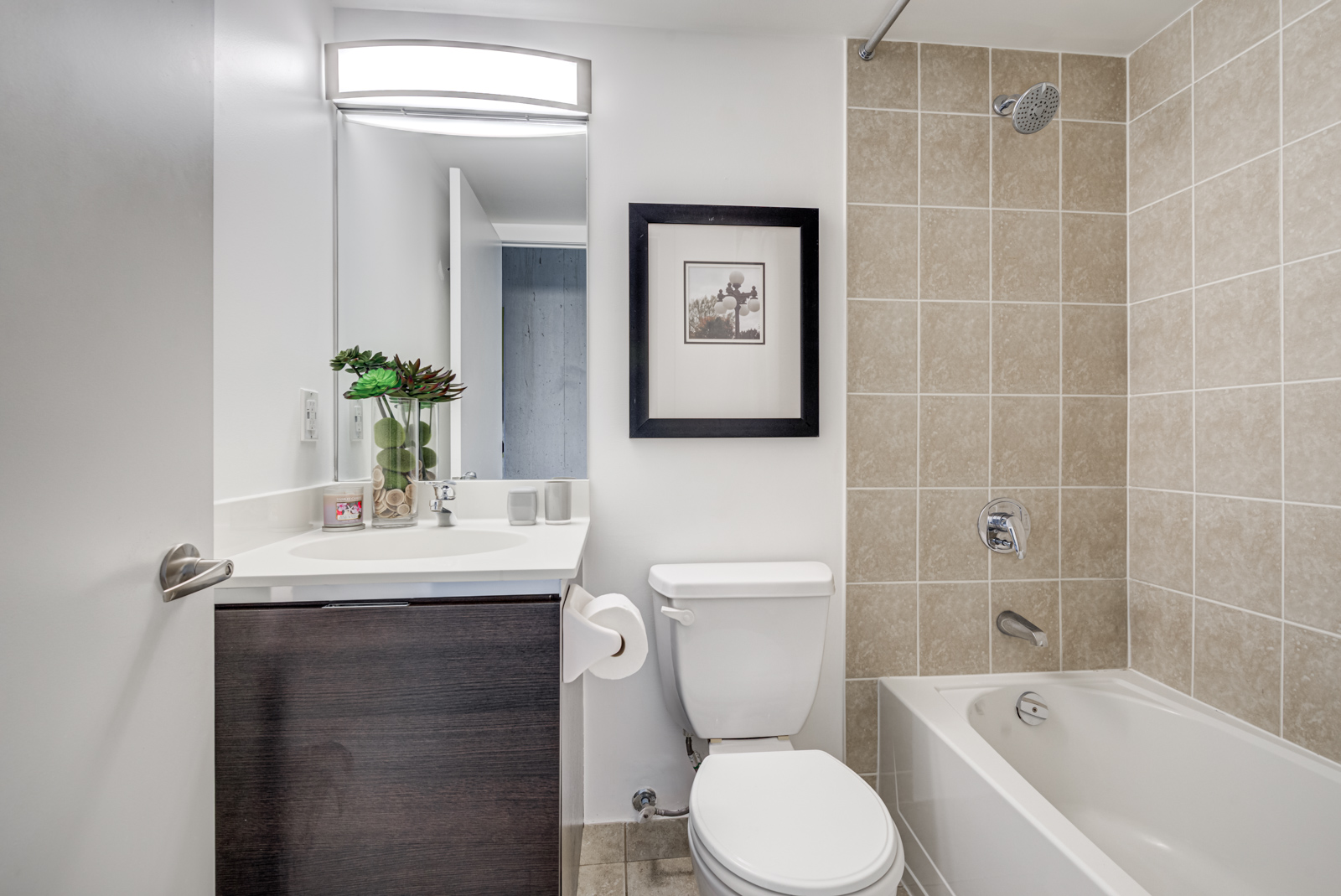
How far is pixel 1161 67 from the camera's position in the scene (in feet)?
5.06

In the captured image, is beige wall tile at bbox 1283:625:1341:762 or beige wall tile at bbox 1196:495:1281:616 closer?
beige wall tile at bbox 1283:625:1341:762

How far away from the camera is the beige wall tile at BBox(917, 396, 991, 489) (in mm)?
1598

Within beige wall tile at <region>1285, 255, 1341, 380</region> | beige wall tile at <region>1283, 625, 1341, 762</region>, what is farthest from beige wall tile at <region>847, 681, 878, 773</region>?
beige wall tile at <region>1285, 255, 1341, 380</region>

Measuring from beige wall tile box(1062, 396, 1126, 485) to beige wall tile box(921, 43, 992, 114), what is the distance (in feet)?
2.80

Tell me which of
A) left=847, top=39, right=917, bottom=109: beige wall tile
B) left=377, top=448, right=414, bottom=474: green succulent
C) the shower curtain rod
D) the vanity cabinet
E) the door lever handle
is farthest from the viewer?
left=847, top=39, right=917, bottom=109: beige wall tile

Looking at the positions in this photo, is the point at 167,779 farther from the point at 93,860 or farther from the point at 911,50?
the point at 911,50

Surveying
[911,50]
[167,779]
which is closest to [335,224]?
[167,779]

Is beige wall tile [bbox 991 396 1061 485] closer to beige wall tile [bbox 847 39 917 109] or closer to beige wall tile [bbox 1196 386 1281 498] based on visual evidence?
beige wall tile [bbox 1196 386 1281 498]

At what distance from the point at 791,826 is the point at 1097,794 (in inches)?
39.2

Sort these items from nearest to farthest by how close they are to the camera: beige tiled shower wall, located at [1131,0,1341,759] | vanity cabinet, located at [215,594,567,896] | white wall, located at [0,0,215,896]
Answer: white wall, located at [0,0,215,896]
vanity cabinet, located at [215,594,567,896]
beige tiled shower wall, located at [1131,0,1341,759]

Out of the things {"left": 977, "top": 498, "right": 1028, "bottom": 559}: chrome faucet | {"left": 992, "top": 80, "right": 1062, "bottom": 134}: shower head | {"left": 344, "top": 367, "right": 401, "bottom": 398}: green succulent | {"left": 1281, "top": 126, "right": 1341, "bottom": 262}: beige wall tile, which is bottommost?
{"left": 977, "top": 498, "right": 1028, "bottom": 559}: chrome faucet

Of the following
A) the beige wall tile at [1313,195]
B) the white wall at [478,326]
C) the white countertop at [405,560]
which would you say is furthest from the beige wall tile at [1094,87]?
the white countertop at [405,560]

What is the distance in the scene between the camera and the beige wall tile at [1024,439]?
63.4 inches

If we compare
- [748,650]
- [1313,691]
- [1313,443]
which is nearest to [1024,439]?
[1313,443]
